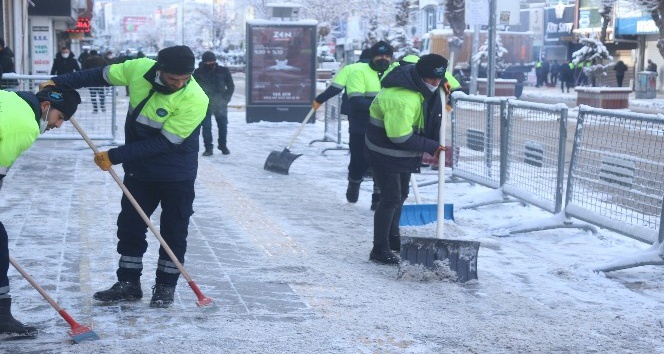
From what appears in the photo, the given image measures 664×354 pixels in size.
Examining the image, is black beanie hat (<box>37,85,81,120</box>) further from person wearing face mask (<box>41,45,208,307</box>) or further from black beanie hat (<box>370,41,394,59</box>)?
black beanie hat (<box>370,41,394,59</box>)

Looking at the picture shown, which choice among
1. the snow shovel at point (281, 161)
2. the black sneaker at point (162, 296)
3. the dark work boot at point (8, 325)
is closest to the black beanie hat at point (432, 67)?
the black sneaker at point (162, 296)

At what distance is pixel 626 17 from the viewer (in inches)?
1945

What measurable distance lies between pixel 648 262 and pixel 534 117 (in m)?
2.83

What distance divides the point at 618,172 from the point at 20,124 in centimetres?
517

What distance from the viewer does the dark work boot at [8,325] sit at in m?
5.74

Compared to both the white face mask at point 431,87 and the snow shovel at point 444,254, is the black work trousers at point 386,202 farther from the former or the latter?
the white face mask at point 431,87

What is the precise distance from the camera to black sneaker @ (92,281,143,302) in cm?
659

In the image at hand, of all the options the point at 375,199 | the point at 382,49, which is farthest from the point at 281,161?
the point at 382,49

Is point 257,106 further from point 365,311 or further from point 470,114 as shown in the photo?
point 365,311

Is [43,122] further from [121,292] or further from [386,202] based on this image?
[386,202]

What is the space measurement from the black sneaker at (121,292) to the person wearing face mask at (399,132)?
216 centimetres

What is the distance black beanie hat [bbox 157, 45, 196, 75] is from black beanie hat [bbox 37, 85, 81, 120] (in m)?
0.55

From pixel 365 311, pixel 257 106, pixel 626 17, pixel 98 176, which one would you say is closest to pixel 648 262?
pixel 365 311

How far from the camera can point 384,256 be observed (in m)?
8.16
